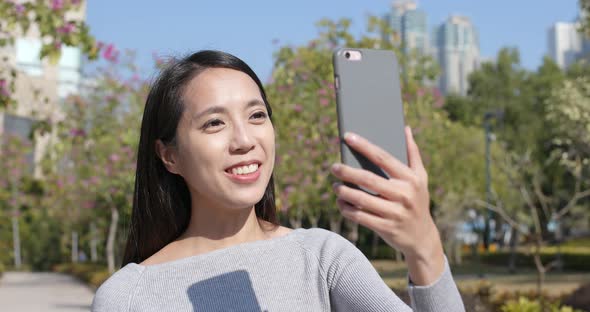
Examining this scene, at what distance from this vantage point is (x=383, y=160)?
164cm

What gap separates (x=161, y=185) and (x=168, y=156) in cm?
15

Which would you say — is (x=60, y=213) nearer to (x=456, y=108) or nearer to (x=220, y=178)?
(x=456, y=108)

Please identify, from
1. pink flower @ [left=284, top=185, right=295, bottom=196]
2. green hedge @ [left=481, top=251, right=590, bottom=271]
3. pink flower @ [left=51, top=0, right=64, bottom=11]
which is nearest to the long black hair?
pink flower @ [left=51, top=0, right=64, bottom=11]

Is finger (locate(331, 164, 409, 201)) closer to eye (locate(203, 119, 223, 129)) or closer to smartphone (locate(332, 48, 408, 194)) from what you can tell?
smartphone (locate(332, 48, 408, 194))

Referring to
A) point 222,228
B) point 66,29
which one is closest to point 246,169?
point 222,228

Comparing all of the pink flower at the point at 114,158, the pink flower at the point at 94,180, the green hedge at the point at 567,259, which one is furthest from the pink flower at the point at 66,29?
the green hedge at the point at 567,259

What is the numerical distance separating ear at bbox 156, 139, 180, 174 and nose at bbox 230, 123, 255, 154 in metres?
0.34

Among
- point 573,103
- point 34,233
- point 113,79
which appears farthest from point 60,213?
point 573,103

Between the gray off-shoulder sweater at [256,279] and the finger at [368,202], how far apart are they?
698 millimetres

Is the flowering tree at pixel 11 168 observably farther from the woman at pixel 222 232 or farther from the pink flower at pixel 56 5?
the woman at pixel 222 232

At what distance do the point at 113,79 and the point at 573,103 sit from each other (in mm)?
11722

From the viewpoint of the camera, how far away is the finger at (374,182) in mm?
1591

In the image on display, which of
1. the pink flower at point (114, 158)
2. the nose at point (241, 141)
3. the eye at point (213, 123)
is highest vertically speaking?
the eye at point (213, 123)

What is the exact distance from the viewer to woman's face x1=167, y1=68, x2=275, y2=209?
7.80 ft
